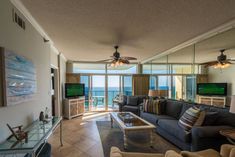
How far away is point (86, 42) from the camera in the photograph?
13.2ft

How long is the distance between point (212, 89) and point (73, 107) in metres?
4.98

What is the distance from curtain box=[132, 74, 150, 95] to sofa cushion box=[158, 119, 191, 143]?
12.4 feet

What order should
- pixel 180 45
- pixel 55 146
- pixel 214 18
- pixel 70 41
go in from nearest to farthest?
pixel 214 18 < pixel 55 146 < pixel 70 41 < pixel 180 45

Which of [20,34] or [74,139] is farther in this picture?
[74,139]

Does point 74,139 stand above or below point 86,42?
below

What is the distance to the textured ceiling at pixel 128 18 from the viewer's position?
2143mm

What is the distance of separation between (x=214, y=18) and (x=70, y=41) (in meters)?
3.35

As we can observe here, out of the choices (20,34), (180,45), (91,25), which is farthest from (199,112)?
(20,34)

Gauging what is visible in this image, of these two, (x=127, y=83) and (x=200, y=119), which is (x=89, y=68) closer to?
(x=127, y=83)

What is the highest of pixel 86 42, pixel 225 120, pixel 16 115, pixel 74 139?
pixel 86 42

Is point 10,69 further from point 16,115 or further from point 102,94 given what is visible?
point 102,94

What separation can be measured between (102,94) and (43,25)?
5.13 meters

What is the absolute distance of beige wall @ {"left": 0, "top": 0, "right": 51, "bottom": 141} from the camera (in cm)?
180

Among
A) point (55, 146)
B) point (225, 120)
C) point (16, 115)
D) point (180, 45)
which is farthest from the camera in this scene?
point (180, 45)
